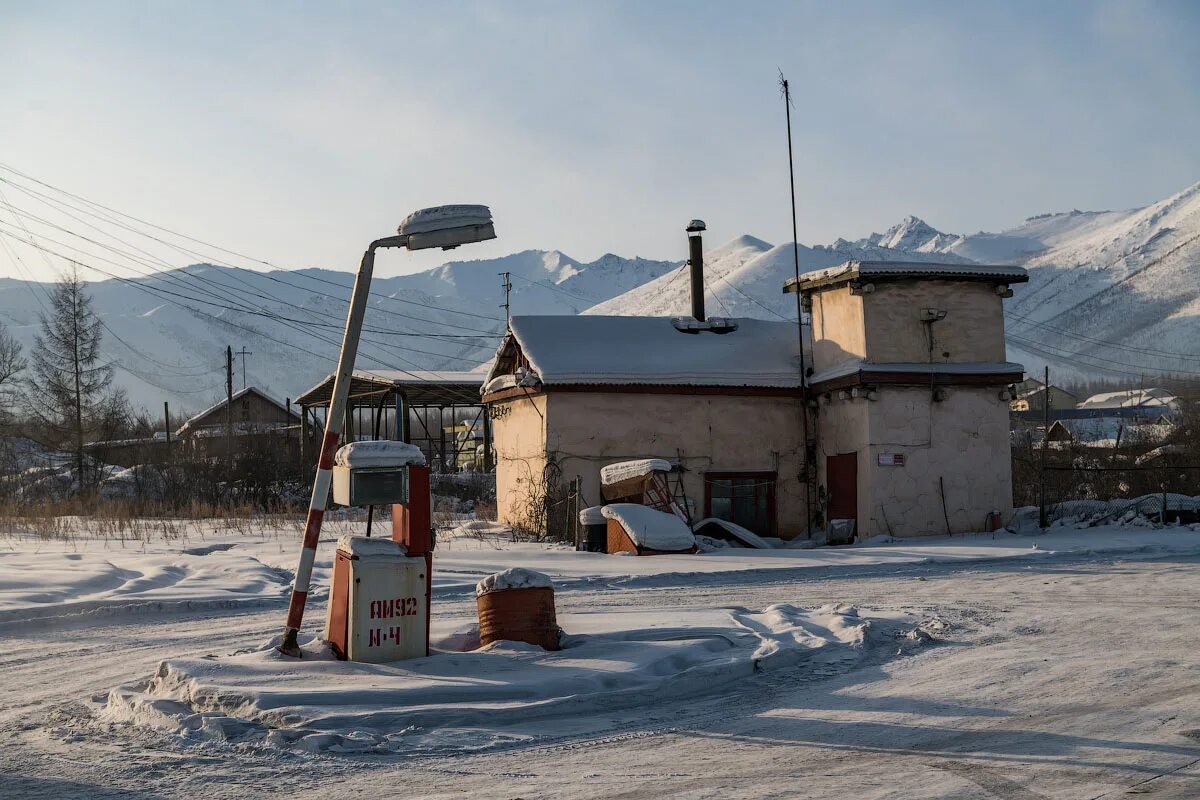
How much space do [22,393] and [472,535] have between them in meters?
31.4

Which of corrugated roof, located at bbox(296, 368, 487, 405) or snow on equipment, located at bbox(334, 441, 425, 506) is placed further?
corrugated roof, located at bbox(296, 368, 487, 405)

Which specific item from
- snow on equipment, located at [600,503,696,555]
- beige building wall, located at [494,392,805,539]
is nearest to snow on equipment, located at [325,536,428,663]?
snow on equipment, located at [600,503,696,555]

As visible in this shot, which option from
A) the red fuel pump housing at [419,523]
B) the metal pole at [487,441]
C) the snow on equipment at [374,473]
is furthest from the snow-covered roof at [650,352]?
the snow on equipment at [374,473]

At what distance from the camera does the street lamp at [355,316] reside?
893 cm

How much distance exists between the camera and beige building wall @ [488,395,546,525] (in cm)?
2477

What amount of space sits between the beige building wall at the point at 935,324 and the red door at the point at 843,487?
2.23m

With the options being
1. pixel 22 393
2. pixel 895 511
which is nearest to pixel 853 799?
pixel 895 511

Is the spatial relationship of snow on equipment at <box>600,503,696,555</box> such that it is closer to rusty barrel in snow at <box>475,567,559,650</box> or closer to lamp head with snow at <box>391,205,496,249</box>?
rusty barrel in snow at <box>475,567,559,650</box>

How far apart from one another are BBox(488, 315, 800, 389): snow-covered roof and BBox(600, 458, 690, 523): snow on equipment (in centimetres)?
231

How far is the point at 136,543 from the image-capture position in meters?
21.7

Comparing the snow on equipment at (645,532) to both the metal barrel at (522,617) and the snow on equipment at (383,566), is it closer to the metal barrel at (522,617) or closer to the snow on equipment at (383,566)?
the metal barrel at (522,617)

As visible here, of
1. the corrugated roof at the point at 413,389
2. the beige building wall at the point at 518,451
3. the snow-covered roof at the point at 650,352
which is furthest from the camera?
the corrugated roof at the point at 413,389

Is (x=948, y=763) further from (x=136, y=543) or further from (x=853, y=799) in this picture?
(x=136, y=543)

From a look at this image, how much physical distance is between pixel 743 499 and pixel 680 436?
198 centimetres
